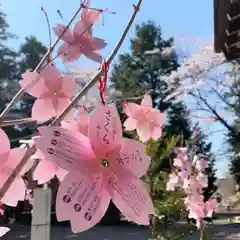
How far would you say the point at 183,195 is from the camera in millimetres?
1674

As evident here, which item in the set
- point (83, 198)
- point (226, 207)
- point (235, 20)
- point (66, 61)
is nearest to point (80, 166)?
point (83, 198)

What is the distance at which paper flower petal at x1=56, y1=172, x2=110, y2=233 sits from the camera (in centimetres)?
25

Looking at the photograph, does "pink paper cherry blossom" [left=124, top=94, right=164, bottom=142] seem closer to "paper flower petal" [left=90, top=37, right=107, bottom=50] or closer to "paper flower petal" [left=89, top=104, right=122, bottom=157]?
"paper flower petal" [left=90, top=37, right=107, bottom=50]

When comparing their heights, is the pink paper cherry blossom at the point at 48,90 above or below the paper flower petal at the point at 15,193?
above

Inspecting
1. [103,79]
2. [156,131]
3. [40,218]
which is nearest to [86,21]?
[103,79]

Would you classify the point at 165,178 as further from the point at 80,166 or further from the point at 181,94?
the point at 181,94

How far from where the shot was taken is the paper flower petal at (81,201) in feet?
0.82

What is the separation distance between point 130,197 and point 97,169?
32 millimetres

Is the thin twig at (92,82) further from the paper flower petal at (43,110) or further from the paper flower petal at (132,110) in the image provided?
the paper flower petal at (132,110)

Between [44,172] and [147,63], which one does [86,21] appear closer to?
[44,172]

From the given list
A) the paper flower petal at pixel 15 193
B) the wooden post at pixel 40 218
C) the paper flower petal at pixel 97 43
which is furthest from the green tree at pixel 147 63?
the paper flower petal at pixel 15 193

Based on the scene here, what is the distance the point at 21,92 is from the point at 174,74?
21.1 ft

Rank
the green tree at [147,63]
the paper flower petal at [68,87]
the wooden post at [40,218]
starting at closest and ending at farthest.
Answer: the paper flower petal at [68,87] → the wooden post at [40,218] → the green tree at [147,63]

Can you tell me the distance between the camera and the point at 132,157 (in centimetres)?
28
